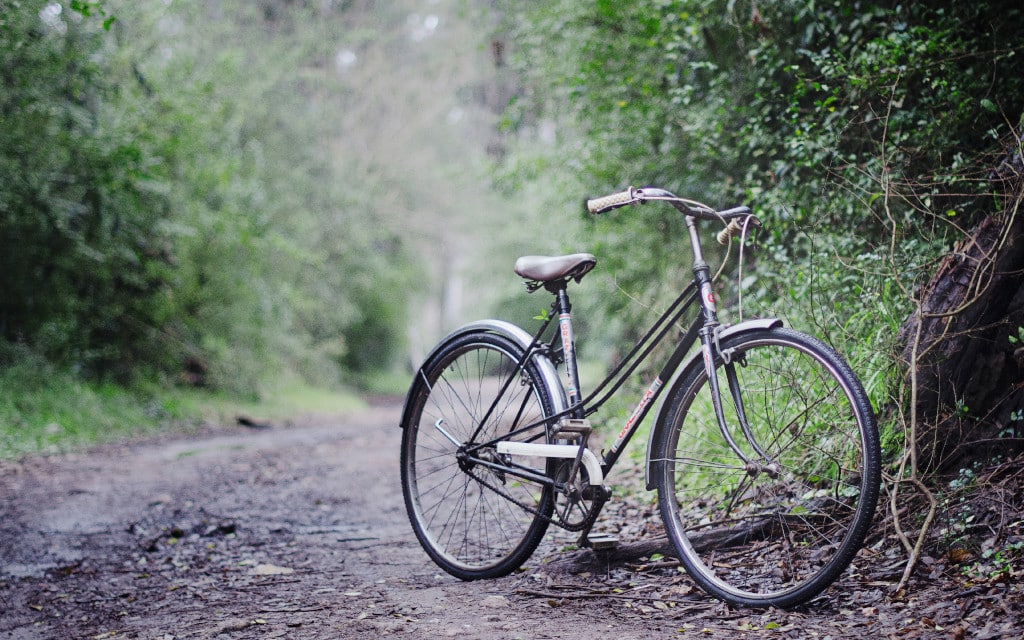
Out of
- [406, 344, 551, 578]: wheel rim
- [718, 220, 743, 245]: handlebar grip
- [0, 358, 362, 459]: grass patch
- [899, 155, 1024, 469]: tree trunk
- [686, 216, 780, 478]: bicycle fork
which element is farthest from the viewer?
[0, 358, 362, 459]: grass patch

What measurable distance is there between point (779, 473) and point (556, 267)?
3.62 feet

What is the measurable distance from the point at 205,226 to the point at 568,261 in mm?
9451

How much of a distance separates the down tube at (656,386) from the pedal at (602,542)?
31cm

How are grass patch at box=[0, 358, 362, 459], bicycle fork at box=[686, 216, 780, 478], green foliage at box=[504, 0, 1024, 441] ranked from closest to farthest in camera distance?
bicycle fork at box=[686, 216, 780, 478] < green foliage at box=[504, 0, 1024, 441] < grass patch at box=[0, 358, 362, 459]

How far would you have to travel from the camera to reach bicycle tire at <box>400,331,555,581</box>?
10.5ft

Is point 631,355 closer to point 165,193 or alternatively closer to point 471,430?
point 471,430

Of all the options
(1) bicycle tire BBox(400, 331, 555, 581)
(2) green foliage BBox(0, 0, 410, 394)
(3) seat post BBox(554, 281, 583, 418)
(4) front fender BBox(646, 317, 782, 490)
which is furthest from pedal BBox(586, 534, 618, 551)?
(2) green foliage BBox(0, 0, 410, 394)

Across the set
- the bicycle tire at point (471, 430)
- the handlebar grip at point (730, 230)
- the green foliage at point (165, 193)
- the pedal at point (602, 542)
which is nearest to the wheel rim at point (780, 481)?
the pedal at point (602, 542)

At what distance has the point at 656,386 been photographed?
2.92 meters

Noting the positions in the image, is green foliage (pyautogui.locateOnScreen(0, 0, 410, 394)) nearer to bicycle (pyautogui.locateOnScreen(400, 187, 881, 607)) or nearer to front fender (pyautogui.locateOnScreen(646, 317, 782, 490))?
bicycle (pyautogui.locateOnScreen(400, 187, 881, 607))

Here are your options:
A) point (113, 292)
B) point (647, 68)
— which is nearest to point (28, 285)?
point (113, 292)

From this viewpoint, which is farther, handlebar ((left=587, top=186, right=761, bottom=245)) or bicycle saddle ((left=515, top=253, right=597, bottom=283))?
bicycle saddle ((left=515, top=253, right=597, bottom=283))

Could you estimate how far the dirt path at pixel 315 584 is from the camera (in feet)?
8.20

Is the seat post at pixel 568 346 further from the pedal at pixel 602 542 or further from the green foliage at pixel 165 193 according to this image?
the green foliage at pixel 165 193
